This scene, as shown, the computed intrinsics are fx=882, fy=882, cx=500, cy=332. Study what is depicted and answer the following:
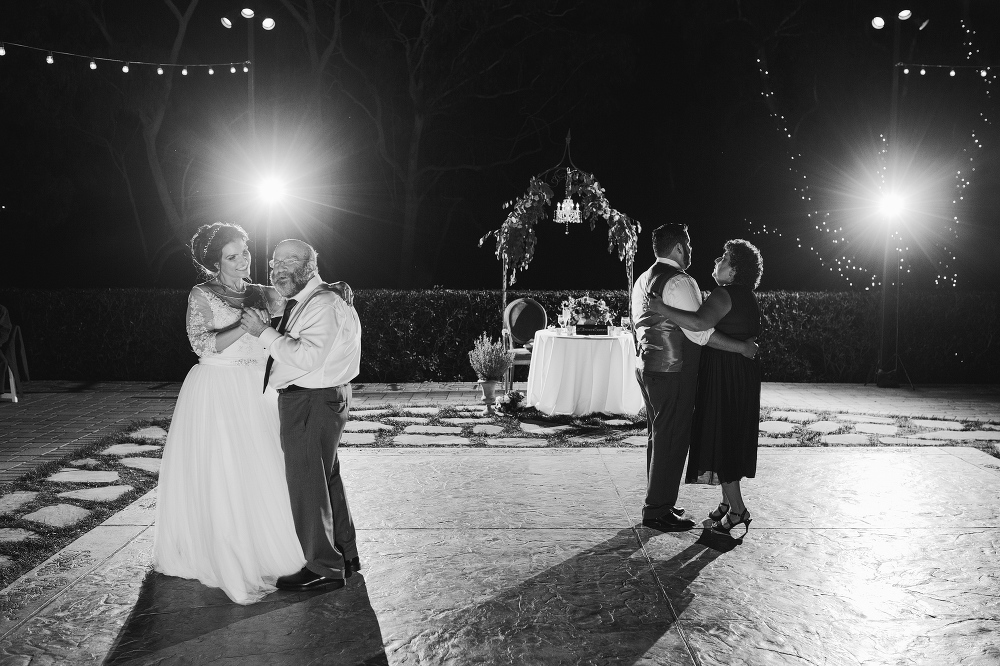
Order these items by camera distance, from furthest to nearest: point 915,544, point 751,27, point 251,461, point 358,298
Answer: point 751,27 < point 358,298 < point 915,544 < point 251,461

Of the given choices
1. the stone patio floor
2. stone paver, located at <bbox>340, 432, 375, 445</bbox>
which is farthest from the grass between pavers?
stone paver, located at <bbox>340, 432, 375, 445</bbox>

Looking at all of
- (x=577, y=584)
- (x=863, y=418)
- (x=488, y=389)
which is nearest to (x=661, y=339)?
(x=577, y=584)

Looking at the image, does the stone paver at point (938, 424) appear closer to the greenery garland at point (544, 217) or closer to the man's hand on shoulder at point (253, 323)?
the greenery garland at point (544, 217)

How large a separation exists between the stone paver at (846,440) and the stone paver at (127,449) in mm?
5784

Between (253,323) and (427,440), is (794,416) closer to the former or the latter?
(427,440)

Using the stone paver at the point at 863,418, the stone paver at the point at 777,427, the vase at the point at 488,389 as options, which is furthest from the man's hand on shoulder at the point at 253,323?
the stone paver at the point at 863,418

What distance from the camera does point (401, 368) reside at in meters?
12.5

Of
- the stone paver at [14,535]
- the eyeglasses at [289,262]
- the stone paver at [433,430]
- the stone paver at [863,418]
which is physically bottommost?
the stone paver at [14,535]

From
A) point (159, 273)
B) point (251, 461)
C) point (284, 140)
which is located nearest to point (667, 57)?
point (284, 140)

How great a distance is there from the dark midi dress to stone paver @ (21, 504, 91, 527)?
11.8ft

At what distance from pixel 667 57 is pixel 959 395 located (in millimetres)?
11303

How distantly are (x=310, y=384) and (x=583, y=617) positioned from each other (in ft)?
5.04

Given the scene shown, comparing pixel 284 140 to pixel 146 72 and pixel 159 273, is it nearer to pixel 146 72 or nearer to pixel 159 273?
pixel 146 72

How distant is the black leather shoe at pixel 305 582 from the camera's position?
397 cm
